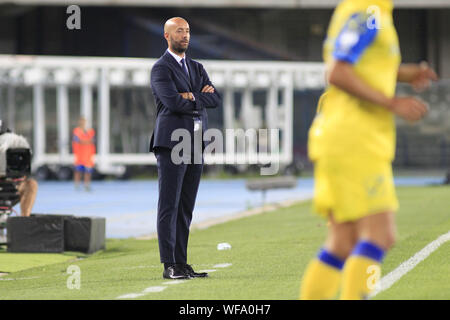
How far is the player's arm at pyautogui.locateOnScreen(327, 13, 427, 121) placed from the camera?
15.9ft

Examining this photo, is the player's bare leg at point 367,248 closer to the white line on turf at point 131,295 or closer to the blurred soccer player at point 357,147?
the blurred soccer player at point 357,147

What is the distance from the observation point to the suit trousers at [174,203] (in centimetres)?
829

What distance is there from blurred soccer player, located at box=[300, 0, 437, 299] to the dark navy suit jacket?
3295 millimetres

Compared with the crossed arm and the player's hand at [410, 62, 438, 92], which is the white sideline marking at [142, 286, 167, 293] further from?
the player's hand at [410, 62, 438, 92]

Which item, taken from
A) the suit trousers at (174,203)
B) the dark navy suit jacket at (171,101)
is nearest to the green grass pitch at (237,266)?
the suit trousers at (174,203)

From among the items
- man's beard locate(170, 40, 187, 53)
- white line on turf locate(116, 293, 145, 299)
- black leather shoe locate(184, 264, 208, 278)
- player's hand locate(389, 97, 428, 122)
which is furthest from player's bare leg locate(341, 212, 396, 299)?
man's beard locate(170, 40, 187, 53)

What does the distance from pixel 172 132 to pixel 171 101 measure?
0.83 feet

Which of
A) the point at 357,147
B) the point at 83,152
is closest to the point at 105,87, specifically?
the point at 83,152

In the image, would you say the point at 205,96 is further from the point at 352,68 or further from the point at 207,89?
the point at 352,68

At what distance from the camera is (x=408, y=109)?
477 cm

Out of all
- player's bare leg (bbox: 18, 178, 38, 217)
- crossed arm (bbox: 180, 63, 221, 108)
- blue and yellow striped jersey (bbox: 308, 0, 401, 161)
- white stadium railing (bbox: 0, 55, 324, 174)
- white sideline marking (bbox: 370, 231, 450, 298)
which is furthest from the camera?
white stadium railing (bbox: 0, 55, 324, 174)

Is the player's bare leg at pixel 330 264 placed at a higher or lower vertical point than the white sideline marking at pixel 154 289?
higher
